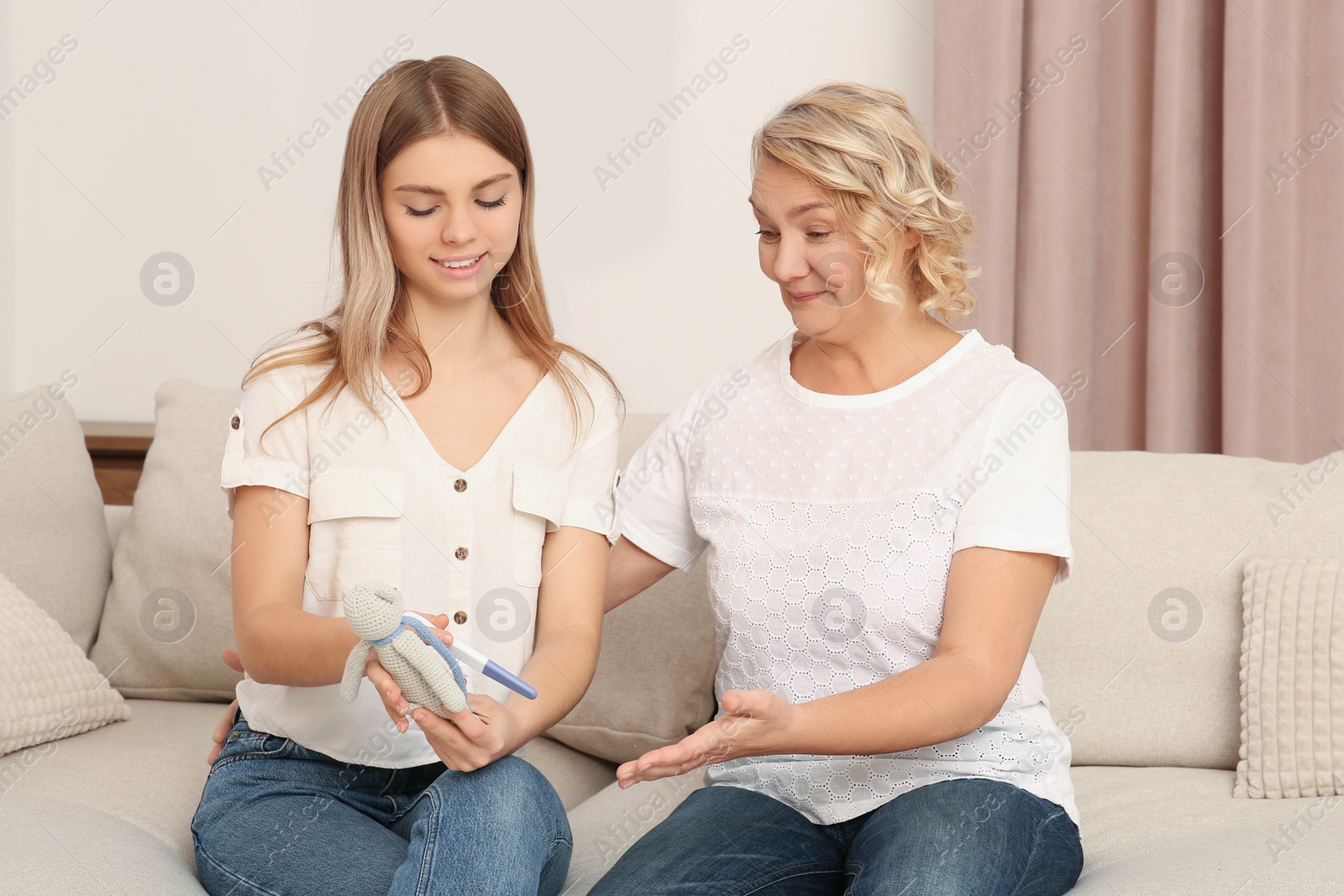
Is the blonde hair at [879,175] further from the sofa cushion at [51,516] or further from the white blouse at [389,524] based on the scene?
the sofa cushion at [51,516]

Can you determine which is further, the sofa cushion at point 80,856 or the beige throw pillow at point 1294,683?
the beige throw pillow at point 1294,683

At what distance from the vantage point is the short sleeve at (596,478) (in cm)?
135

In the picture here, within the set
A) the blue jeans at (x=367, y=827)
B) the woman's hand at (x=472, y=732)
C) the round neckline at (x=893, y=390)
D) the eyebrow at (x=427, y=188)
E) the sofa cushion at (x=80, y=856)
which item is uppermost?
the eyebrow at (x=427, y=188)

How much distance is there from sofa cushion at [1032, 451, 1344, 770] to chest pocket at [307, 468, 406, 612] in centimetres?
87

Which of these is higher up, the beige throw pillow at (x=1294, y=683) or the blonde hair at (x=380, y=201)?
the blonde hair at (x=380, y=201)

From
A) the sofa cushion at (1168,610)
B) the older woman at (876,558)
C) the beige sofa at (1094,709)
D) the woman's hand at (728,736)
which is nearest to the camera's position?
the woman's hand at (728,736)

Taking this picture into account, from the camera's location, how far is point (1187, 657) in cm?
154

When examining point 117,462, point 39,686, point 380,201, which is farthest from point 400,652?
point 117,462

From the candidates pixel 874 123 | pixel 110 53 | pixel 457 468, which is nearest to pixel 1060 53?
pixel 874 123

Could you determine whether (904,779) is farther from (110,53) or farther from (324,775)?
(110,53)

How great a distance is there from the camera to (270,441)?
1.29m


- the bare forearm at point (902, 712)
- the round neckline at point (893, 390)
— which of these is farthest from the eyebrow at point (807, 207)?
the bare forearm at point (902, 712)

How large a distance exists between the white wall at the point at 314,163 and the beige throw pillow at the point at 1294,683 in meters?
1.23

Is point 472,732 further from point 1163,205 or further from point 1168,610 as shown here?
point 1163,205
